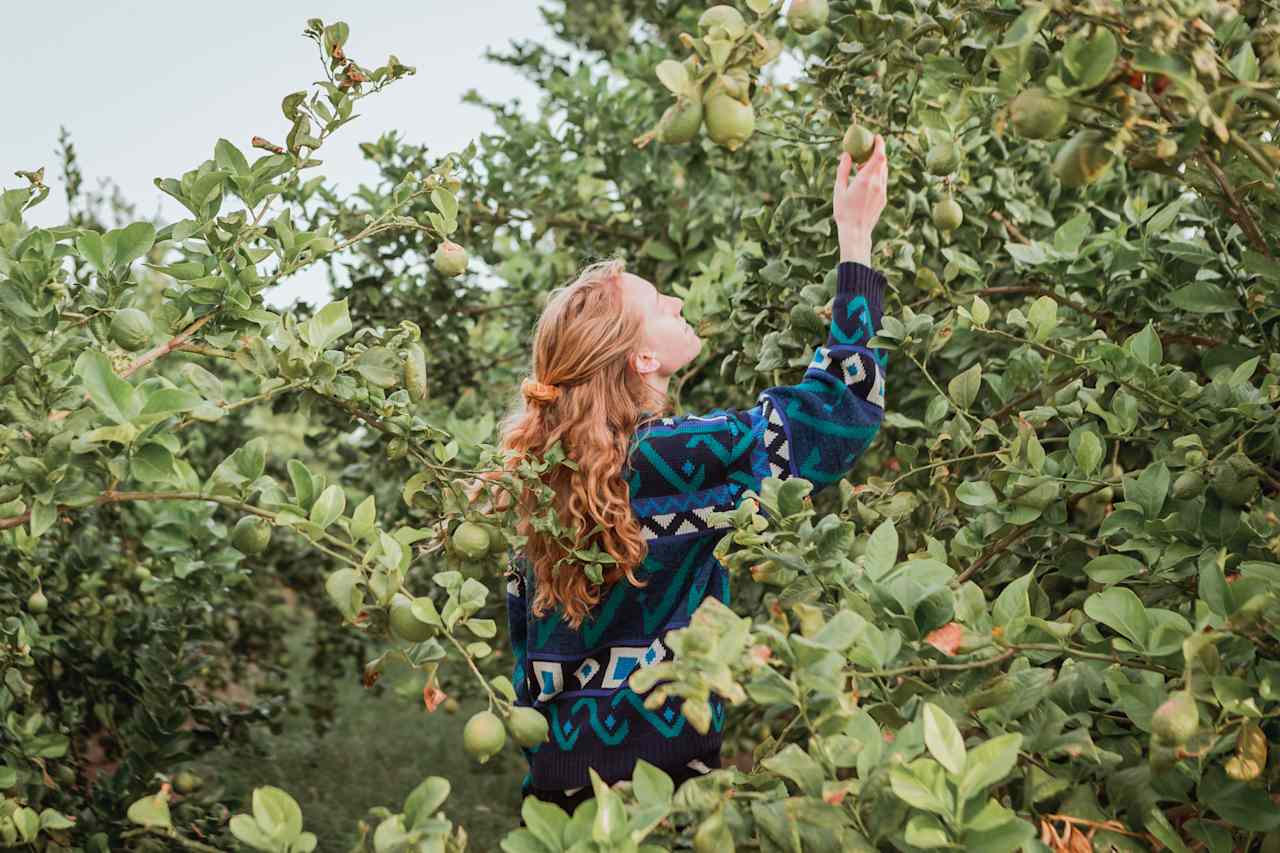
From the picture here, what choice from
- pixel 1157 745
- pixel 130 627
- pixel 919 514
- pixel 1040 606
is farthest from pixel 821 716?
pixel 130 627

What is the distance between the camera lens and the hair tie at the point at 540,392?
2.10 meters

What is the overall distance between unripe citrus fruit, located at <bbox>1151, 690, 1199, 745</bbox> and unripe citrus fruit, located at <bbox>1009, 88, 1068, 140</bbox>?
56 cm

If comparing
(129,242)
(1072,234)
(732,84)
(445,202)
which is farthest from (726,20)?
(1072,234)

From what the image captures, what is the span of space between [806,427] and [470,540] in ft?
1.93

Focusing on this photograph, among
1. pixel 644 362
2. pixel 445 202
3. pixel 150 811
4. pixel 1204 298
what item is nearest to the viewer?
pixel 150 811

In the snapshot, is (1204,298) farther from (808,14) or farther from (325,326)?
(325,326)

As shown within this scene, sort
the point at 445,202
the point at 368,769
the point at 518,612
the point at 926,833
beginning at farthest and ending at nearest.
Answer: the point at 368,769 < the point at 518,612 < the point at 445,202 < the point at 926,833

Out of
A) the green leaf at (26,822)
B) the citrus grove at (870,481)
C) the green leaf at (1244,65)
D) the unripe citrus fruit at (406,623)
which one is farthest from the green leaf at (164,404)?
the green leaf at (1244,65)

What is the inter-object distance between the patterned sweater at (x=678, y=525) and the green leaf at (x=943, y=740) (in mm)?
835

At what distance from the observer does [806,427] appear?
1.96 m

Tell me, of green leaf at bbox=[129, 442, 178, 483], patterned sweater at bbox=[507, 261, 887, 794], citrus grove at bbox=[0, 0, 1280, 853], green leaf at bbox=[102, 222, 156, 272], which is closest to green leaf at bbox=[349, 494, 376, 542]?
citrus grove at bbox=[0, 0, 1280, 853]

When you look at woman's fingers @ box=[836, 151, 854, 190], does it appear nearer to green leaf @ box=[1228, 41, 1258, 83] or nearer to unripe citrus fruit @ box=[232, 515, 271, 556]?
green leaf @ box=[1228, 41, 1258, 83]

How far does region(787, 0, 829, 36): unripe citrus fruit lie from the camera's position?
1.50 m

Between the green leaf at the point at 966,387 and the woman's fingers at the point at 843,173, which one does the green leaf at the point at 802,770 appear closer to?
the green leaf at the point at 966,387
